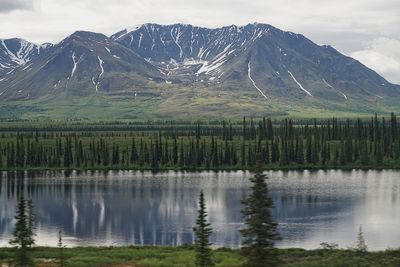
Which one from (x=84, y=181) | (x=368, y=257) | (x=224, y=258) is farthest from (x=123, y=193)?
(x=368, y=257)

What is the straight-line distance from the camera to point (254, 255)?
38969 mm

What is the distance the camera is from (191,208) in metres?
134

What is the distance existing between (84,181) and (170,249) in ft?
393

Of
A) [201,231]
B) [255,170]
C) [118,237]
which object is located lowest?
[118,237]

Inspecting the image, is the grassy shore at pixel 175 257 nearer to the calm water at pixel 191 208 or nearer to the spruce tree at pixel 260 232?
the calm water at pixel 191 208

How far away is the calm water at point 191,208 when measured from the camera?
3989 inches

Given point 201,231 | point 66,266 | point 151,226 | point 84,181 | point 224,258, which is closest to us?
point 201,231

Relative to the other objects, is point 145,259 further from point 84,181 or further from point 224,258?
point 84,181

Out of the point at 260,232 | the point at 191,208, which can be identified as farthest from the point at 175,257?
the point at 191,208

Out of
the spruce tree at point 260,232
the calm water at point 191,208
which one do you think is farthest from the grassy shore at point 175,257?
the spruce tree at point 260,232

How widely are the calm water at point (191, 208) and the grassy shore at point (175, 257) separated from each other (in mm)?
16225

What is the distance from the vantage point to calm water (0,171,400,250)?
101 meters

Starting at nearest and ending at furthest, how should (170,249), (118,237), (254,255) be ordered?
(254,255) < (170,249) < (118,237)

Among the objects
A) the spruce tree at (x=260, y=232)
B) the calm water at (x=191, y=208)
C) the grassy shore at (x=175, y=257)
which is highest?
the spruce tree at (x=260, y=232)
